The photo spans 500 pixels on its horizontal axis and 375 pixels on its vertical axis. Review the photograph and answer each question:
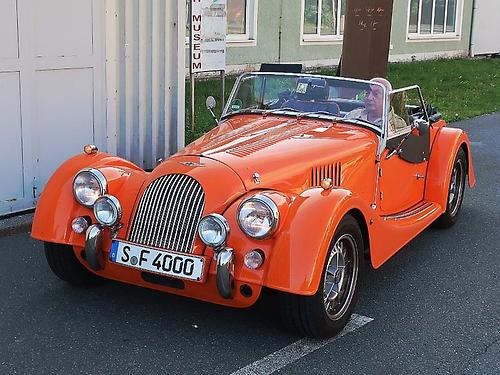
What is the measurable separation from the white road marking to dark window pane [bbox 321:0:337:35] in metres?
15.6

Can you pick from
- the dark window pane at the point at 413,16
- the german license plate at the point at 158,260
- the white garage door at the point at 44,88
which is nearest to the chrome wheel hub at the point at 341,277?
the german license plate at the point at 158,260

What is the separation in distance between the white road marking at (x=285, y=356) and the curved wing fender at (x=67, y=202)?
3.82 ft

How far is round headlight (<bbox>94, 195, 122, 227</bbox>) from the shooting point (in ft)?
13.7

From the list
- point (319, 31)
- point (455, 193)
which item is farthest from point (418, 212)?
point (319, 31)

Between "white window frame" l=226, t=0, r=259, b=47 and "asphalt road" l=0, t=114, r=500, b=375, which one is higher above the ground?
"white window frame" l=226, t=0, r=259, b=47

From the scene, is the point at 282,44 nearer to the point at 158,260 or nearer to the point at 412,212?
the point at 412,212

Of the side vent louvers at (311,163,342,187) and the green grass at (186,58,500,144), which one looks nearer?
the side vent louvers at (311,163,342,187)

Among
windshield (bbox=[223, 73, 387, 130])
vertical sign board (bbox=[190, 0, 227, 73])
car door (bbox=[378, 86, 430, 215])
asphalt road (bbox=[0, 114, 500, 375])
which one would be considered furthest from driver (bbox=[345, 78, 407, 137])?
vertical sign board (bbox=[190, 0, 227, 73])

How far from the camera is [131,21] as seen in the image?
23.7ft

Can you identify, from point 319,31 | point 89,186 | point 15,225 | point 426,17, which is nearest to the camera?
point 89,186

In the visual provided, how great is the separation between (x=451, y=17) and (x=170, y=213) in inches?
881

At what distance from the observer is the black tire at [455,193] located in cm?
642

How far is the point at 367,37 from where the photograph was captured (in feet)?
28.3

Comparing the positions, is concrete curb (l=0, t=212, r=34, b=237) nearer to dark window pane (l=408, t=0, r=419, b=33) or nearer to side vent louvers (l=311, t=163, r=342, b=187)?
side vent louvers (l=311, t=163, r=342, b=187)
